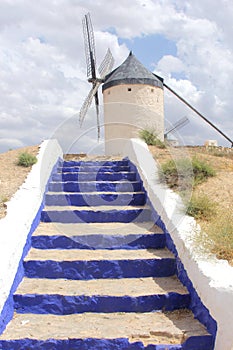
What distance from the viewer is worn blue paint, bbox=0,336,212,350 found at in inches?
119

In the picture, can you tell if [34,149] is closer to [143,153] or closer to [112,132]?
[143,153]

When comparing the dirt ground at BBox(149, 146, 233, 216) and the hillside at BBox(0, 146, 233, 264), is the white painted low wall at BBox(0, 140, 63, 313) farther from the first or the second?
the dirt ground at BBox(149, 146, 233, 216)

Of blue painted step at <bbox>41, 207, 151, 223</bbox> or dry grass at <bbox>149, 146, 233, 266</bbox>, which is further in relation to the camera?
blue painted step at <bbox>41, 207, 151, 223</bbox>

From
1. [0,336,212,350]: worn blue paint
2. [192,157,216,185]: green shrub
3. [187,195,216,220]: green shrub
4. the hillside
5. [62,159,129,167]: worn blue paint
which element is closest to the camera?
[0,336,212,350]: worn blue paint

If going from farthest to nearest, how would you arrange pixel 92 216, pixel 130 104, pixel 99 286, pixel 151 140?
pixel 130 104 < pixel 151 140 < pixel 92 216 < pixel 99 286

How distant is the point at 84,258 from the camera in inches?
164

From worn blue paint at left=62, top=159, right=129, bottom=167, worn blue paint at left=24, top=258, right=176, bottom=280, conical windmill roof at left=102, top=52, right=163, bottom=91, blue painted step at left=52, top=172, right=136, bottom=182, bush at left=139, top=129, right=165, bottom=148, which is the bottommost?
worn blue paint at left=24, top=258, right=176, bottom=280

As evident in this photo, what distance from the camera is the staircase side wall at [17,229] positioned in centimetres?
338

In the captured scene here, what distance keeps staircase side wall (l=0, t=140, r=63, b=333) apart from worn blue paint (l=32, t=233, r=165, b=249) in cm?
24

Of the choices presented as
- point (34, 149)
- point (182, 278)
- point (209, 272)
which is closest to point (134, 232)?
point (182, 278)

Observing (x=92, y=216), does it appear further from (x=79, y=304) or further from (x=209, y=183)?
(x=209, y=183)

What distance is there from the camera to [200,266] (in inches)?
132

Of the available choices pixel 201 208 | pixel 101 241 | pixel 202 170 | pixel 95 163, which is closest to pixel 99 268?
pixel 101 241

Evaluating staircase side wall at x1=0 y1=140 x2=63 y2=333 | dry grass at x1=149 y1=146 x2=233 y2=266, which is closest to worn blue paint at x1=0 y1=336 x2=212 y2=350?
staircase side wall at x1=0 y1=140 x2=63 y2=333
